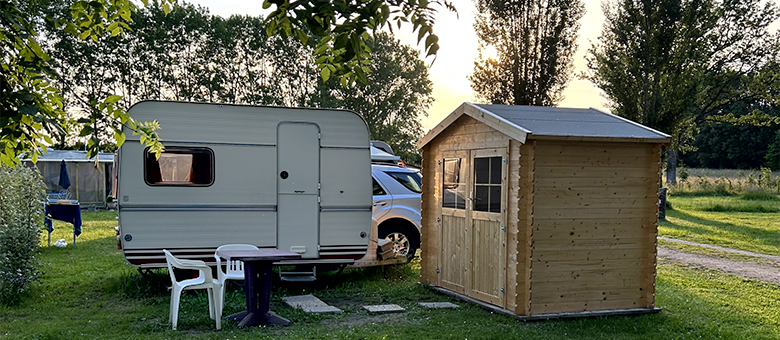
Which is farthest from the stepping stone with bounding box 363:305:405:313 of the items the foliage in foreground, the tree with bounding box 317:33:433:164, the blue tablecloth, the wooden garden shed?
the tree with bounding box 317:33:433:164

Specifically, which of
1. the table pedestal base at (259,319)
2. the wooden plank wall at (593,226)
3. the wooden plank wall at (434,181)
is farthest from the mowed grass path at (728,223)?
the table pedestal base at (259,319)

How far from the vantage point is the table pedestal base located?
669cm

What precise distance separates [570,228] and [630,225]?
78cm

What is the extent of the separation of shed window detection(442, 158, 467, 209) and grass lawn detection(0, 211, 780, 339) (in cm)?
122

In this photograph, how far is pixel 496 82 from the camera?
74.7ft

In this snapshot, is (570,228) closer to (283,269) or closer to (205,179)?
(283,269)

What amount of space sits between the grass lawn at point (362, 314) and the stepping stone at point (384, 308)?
4.1 inches

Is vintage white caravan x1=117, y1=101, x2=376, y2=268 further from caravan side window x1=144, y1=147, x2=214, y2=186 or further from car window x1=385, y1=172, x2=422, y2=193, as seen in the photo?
car window x1=385, y1=172, x2=422, y2=193

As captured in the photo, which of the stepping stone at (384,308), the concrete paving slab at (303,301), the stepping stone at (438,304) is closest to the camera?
the stepping stone at (384,308)

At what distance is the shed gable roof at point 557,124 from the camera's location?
6.89 m

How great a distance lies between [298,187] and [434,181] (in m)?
1.83

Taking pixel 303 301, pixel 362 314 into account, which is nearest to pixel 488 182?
pixel 362 314

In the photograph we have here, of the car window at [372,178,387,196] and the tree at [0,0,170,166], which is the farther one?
the car window at [372,178,387,196]

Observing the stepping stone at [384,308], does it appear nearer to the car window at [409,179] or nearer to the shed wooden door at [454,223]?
the shed wooden door at [454,223]
